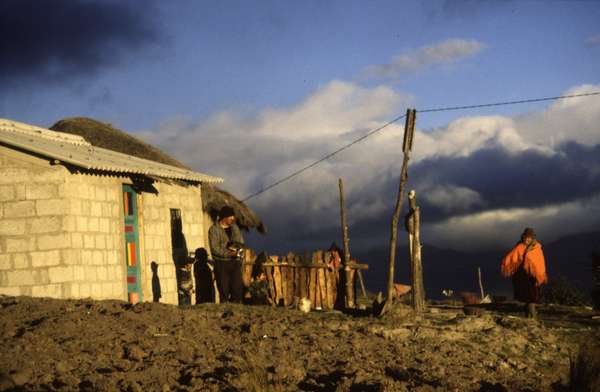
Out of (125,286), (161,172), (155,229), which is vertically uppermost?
(161,172)

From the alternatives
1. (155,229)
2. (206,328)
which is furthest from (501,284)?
(206,328)

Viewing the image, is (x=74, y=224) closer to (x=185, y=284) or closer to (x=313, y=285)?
(x=185, y=284)

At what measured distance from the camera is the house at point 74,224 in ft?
41.9

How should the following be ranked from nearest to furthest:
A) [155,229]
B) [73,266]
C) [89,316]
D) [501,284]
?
[89,316], [73,266], [155,229], [501,284]

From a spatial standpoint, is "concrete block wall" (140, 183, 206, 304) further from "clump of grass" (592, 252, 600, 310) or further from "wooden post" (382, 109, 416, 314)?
"clump of grass" (592, 252, 600, 310)

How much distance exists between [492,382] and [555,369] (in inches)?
65.7

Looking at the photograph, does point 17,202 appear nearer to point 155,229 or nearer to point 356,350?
point 155,229

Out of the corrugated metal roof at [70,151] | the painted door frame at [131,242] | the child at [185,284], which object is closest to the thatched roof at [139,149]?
the corrugated metal roof at [70,151]

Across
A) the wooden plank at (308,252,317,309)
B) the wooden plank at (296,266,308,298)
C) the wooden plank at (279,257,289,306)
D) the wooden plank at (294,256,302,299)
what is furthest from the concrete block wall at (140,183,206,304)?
the wooden plank at (308,252,317,309)

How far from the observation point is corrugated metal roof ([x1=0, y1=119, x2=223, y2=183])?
12.8 metres

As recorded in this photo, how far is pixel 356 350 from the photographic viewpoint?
932 centimetres

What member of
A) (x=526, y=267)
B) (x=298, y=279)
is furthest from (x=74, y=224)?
(x=526, y=267)

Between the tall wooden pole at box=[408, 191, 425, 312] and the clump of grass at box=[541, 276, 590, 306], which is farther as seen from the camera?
the clump of grass at box=[541, 276, 590, 306]

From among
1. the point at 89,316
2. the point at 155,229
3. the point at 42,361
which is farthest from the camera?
the point at 155,229
